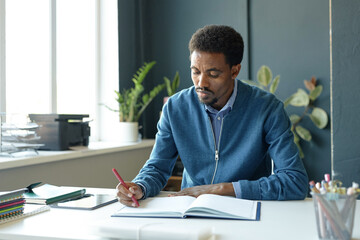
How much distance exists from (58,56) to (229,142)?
2209 mm

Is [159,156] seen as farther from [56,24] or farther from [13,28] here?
[56,24]

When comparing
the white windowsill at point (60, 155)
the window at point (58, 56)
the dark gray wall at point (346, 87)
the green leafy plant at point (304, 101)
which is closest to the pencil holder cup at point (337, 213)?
the dark gray wall at point (346, 87)

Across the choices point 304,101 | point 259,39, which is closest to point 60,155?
point 304,101

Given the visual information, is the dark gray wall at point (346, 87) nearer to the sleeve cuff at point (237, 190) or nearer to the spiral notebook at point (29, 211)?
the sleeve cuff at point (237, 190)

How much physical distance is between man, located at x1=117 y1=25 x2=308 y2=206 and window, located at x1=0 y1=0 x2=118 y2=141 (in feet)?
5.14

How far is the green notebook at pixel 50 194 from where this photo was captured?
154 cm

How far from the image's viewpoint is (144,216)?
127 centimetres

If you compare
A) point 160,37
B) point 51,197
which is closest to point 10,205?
point 51,197

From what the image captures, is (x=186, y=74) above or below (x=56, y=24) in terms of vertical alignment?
below

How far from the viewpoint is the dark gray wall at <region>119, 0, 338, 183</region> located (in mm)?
3748

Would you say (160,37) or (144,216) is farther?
(160,37)

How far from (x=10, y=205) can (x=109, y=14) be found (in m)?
3.01

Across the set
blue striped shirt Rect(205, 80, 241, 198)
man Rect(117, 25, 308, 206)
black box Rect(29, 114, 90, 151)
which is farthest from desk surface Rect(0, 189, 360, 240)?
black box Rect(29, 114, 90, 151)

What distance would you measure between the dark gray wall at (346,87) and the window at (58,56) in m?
2.16
